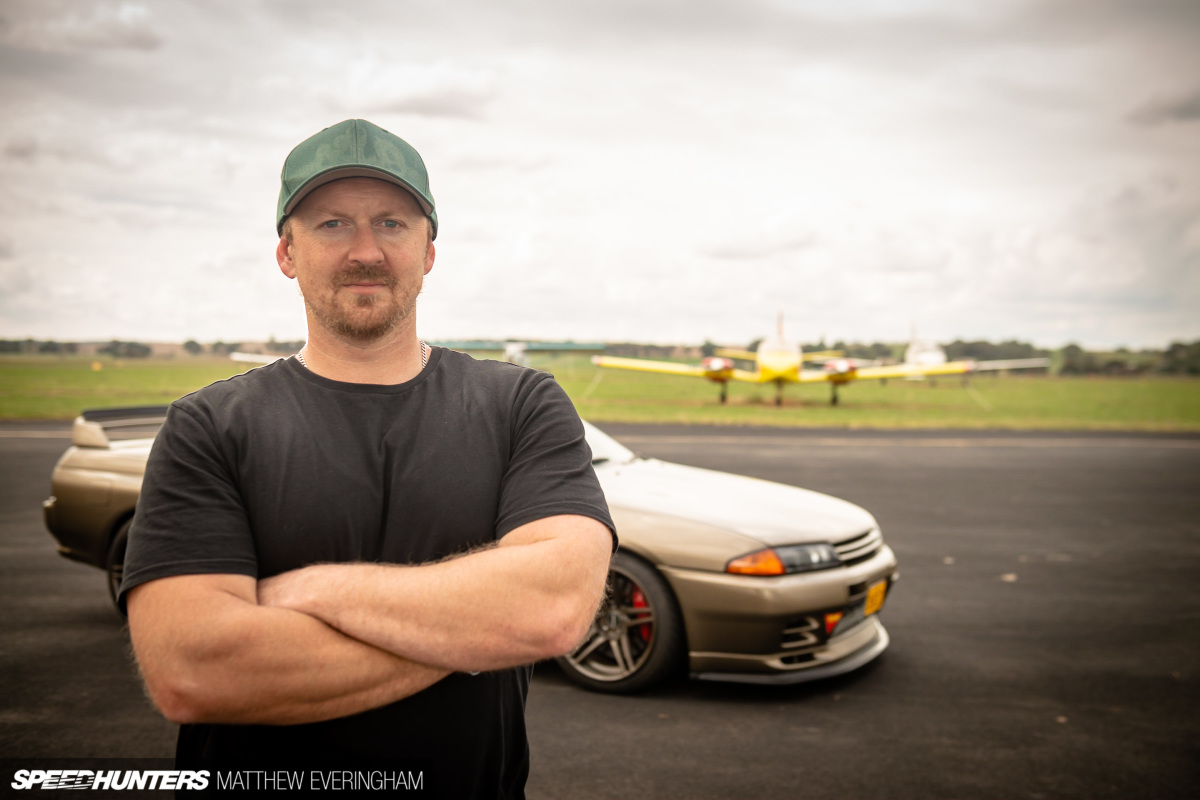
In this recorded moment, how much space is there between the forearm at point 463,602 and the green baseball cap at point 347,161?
0.79 metres

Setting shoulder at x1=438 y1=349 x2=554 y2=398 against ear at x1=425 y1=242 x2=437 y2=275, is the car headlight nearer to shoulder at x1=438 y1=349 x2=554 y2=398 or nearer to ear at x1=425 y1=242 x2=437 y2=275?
shoulder at x1=438 y1=349 x2=554 y2=398

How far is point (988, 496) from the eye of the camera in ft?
36.7

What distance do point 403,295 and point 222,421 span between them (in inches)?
17.8

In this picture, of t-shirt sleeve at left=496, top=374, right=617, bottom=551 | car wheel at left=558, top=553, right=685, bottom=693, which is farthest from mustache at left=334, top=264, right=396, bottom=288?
car wheel at left=558, top=553, right=685, bottom=693

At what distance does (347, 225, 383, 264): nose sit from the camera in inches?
67.9

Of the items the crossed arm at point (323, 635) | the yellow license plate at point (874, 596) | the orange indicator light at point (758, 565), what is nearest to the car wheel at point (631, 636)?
the orange indicator light at point (758, 565)

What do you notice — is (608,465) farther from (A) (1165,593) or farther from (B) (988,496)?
(B) (988,496)

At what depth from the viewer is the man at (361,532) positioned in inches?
58.5

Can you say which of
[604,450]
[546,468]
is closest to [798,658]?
[604,450]

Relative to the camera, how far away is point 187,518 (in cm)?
152

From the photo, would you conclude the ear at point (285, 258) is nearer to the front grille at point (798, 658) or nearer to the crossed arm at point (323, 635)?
the crossed arm at point (323, 635)

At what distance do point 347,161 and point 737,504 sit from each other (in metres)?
3.57

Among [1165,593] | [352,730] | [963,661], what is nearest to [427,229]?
[352,730]

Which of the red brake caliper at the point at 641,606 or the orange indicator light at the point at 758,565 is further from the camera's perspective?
the red brake caliper at the point at 641,606
